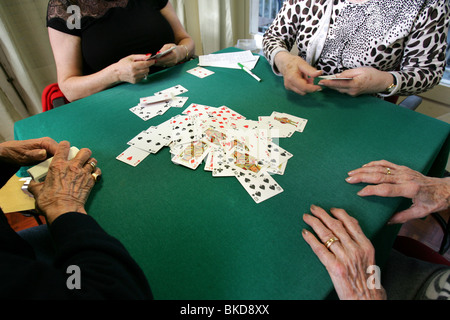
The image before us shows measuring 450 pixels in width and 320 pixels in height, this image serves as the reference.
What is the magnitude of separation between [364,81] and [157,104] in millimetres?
1139

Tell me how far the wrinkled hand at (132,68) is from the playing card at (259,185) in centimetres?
97

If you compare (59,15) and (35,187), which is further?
(59,15)

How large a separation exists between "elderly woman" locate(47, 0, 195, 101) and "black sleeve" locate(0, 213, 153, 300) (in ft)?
3.42

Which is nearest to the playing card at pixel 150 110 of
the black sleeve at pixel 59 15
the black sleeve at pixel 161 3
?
the black sleeve at pixel 59 15

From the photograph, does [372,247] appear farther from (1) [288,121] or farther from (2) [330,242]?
(1) [288,121]

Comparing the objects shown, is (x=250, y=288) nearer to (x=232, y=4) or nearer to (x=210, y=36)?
(x=210, y=36)

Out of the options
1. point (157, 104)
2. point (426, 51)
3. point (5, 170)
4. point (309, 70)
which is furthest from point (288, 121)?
point (5, 170)

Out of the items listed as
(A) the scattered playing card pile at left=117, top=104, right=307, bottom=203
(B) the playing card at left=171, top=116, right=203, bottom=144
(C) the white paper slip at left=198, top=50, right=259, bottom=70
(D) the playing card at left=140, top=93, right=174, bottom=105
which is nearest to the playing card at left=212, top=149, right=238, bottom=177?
(A) the scattered playing card pile at left=117, top=104, right=307, bottom=203

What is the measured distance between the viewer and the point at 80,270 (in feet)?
1.74

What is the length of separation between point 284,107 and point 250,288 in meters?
0.95

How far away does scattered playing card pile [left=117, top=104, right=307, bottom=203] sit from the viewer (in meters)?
0.92

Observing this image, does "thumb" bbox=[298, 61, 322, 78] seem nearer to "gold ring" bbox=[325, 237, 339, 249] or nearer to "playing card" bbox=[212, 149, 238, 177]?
"playing card" bbox=[212, 149, 238, 177]
